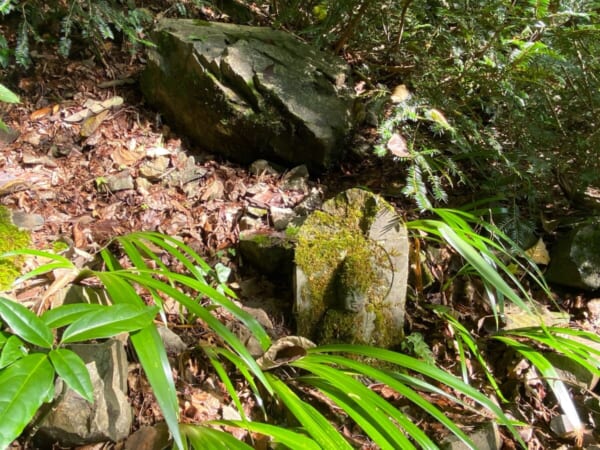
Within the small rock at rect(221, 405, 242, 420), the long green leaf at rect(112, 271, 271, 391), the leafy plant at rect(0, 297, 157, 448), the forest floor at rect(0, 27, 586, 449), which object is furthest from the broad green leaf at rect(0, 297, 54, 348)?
the small rock at rect(221, 405, 242, 420)

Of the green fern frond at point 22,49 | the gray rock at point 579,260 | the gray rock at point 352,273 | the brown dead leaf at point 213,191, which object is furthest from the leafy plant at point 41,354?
the gray rock at point 579,260

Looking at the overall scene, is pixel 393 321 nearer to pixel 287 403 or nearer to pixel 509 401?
pixel 509 401

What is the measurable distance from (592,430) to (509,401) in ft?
1.15

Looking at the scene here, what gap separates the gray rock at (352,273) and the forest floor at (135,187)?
16cm

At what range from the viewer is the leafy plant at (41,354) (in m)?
0.81

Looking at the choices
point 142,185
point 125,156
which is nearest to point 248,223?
point 142,185

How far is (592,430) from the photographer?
183 cm

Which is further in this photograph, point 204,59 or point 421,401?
point 204,59

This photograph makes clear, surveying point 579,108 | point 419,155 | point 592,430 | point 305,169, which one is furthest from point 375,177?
point 592,430

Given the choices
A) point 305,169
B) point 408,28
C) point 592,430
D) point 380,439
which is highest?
point 408,28

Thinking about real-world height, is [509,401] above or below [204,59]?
below

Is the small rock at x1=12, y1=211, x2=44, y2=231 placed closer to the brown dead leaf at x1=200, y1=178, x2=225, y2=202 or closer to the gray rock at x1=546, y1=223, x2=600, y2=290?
the brown dead leaf at x1=200, y1=178, x2=225, y2=202

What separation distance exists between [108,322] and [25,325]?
17 cm

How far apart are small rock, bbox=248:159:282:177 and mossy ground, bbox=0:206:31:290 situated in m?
1.15
